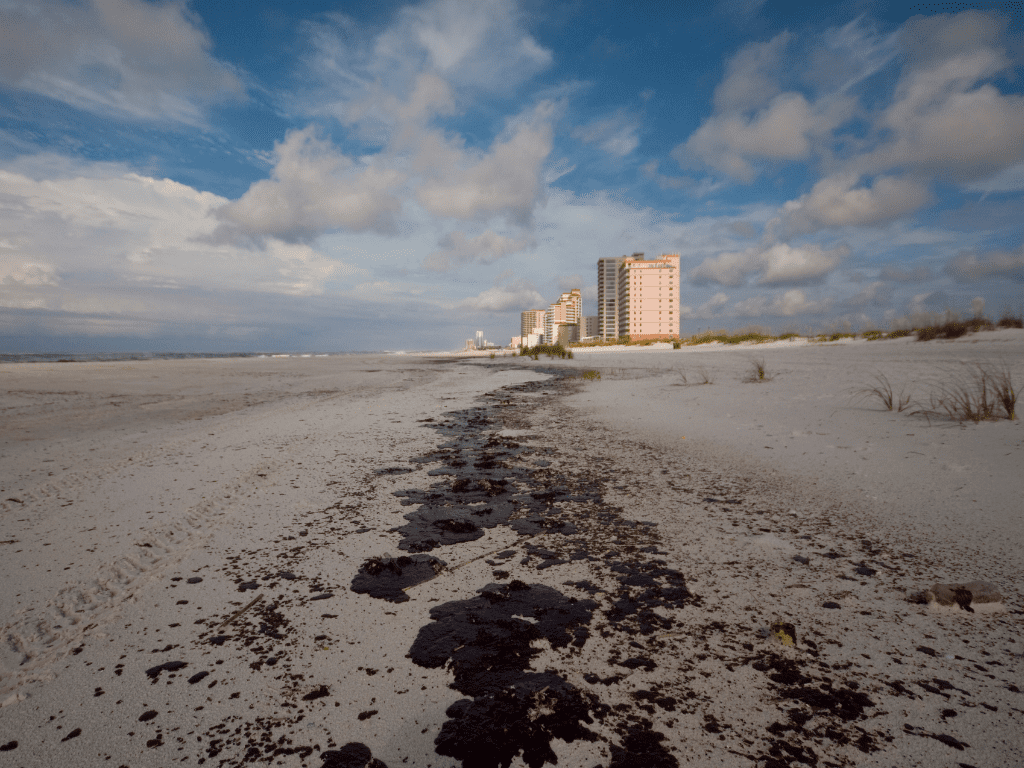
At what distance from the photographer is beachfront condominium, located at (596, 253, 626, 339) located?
117 metres

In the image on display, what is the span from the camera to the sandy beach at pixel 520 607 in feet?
3.93

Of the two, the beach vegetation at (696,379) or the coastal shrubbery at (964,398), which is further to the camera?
the beach vegetation at (696,379)

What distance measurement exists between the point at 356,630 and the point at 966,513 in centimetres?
333

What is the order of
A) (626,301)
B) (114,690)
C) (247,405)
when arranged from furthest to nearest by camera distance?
(626,301)
(247,405)
(114,690)

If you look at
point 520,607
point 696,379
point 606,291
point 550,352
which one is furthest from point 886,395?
point 606,291

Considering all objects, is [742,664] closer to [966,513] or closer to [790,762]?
[790,762]

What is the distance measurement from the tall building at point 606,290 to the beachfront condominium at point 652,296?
24.8 meters

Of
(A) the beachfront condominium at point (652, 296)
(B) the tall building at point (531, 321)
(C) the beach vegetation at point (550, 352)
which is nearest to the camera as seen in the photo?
(C) the beach vegetation at point (550, 352)

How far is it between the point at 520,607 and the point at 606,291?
127752mm

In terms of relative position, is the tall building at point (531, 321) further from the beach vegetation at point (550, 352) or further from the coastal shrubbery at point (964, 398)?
the coastal shrubbery at point (964, 398)

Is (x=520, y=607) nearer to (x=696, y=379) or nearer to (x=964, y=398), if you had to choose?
(x=964, y=398)

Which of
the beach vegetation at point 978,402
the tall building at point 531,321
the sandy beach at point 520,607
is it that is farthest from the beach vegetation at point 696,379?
the tall building at point 531,321

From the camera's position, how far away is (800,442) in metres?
4.22

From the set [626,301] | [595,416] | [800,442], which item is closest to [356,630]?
[800,442]
